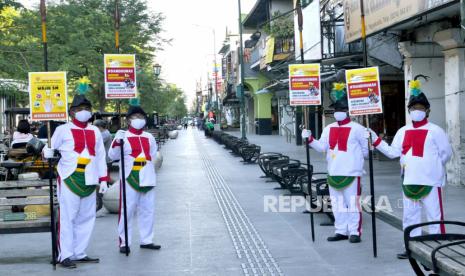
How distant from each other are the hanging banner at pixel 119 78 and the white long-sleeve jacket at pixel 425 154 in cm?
381

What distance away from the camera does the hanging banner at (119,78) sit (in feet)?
30.3

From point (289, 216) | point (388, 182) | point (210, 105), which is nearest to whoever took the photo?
point (289, 216)

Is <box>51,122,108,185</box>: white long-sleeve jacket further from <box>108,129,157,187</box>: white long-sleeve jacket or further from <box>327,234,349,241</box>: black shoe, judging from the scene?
<box>327,234,349,241</box>: black shoe

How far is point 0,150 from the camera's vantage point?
61.4ft

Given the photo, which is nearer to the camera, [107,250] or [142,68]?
[107,250]

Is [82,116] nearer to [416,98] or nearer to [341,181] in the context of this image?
[341,181]

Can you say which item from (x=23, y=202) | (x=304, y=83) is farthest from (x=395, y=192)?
(x=23, y=202)

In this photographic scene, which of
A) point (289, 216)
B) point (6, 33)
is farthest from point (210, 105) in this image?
point (289, 216)

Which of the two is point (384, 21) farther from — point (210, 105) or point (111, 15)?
point (210, 105)

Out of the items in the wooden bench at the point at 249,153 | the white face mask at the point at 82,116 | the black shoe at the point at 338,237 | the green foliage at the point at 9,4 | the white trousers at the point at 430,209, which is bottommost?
the black shoe at the point at 338,237

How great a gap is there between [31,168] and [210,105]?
95.5 metres

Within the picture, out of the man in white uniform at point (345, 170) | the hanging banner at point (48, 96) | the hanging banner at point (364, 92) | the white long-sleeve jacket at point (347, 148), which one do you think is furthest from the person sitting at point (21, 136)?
the hanging banner at point (364, 92)

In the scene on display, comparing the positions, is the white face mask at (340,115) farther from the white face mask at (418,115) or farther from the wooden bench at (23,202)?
the wooden bench at (23,202)

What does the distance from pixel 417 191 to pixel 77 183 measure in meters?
3.83
